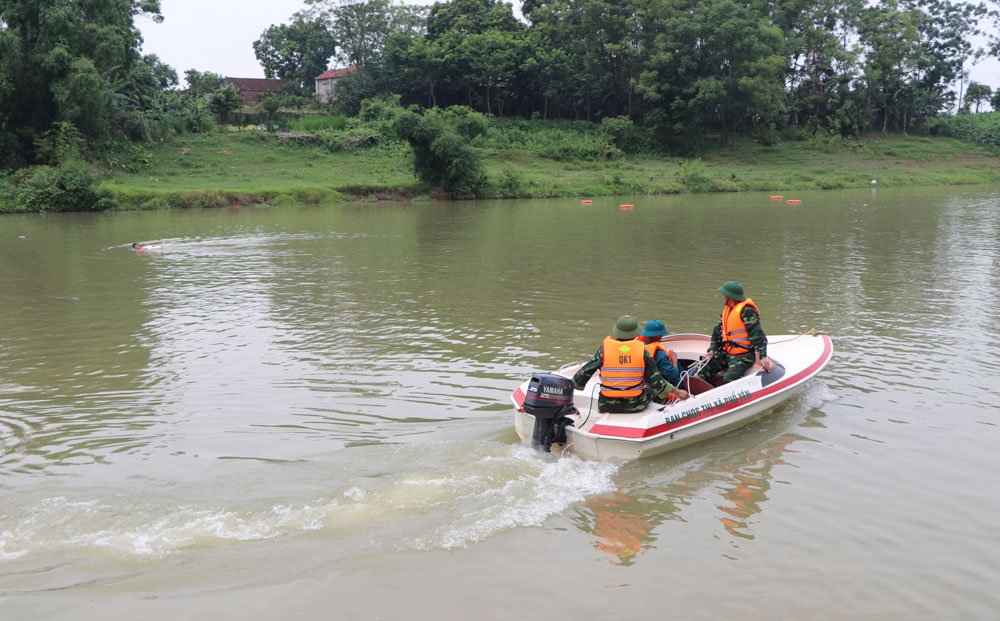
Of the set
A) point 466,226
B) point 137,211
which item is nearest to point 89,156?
point 137,211

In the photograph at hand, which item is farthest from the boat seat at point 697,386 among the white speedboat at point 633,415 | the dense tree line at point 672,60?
the dense tree line at point 672,60

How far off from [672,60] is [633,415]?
56.4 meters

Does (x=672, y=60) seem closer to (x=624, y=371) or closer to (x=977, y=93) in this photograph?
(x=977, y=93)

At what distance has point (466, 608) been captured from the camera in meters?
5.11

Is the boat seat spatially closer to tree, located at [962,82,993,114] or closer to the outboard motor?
the outboard motor

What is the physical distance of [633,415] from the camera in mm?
7609

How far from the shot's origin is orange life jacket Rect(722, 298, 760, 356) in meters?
8.88

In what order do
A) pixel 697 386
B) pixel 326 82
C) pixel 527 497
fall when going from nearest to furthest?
pixel 527 497, pixel 697 386, pixel 326 82

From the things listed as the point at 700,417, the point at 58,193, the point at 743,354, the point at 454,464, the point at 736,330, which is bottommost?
the point at 454,464

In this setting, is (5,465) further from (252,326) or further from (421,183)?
(421,183)

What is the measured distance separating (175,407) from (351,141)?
1750 inches

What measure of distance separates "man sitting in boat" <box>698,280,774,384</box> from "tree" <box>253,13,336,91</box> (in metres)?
70.4

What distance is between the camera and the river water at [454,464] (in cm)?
532

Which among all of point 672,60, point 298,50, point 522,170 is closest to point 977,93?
point 672,60
